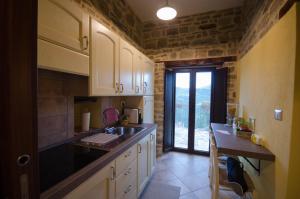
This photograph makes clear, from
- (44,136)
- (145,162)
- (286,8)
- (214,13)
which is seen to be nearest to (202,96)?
(214,13)

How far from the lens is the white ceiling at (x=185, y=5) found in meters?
2.69

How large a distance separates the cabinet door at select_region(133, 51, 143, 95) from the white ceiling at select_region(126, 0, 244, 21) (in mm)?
1123

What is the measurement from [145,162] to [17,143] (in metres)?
1.88

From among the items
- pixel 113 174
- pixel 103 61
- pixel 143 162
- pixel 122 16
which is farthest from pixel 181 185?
pixel 122 16

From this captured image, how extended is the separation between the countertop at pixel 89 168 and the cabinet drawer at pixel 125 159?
0.06 meters

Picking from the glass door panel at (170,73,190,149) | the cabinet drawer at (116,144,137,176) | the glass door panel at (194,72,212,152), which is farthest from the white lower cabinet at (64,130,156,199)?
the glass door panel at (194,72,212,152)

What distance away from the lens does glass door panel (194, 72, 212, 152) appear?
10.9 feet

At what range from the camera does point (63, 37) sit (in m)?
1.04

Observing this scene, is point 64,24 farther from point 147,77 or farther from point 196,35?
point 196,35

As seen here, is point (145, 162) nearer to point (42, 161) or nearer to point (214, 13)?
point (42, 161)

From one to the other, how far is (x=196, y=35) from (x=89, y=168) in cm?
316

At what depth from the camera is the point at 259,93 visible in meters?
1.60

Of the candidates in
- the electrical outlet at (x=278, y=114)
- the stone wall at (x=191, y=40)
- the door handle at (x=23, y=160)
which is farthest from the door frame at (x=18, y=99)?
the stone wall at (x=191, y=40)

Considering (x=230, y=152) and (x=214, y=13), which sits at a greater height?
(x=214, y=13)
